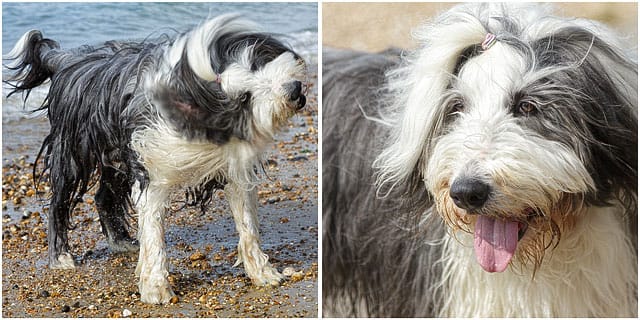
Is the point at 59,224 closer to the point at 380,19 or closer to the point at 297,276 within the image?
the point at 297,276

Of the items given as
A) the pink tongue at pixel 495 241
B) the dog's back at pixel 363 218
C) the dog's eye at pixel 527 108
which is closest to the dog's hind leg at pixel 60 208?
the dog's back at pixel 363 218

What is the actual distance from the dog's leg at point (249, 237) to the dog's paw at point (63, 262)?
20.9 inches

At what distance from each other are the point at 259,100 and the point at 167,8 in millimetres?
427

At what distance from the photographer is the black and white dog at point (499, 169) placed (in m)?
1.82

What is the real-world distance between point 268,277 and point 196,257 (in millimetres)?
233

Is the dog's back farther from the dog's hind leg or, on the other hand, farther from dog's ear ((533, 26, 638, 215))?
the dog's hind leg

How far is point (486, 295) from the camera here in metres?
2.15

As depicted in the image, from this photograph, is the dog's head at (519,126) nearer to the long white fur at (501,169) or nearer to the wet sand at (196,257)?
the long white fur at (501,169)

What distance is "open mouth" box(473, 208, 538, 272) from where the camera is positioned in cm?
194

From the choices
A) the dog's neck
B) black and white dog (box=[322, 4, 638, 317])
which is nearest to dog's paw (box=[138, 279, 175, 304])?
black and white dog (box=[322, 4, 638, 317])

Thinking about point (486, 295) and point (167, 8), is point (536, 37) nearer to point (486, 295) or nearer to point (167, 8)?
point (486, 295)

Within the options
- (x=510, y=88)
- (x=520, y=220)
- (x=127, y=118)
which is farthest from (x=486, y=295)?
(x=127, y=118)

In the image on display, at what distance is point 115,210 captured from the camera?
2.59 metres

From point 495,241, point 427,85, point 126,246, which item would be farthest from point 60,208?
point 495,241
